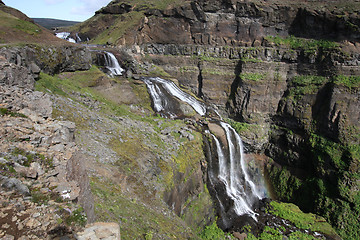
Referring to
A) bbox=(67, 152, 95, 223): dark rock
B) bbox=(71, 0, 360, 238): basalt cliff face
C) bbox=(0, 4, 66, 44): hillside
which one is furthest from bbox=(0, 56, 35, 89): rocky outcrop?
bbox=(71, 0, 360, 238): basalt cliff face

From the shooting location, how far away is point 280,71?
2511 cm

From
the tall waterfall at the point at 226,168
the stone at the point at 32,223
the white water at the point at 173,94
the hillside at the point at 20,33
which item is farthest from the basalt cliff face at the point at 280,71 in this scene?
the stone at the point at 32,223

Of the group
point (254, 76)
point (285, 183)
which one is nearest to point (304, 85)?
point (254, 76)

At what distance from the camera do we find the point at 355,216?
1720cm

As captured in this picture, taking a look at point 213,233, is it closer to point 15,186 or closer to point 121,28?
point 15,186

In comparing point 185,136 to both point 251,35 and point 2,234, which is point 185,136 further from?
point 251,35

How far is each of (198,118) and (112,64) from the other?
10593mm

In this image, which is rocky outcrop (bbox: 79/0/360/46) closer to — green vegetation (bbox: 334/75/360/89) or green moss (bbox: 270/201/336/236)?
green vegetation (bbox: 334/75/360/89)

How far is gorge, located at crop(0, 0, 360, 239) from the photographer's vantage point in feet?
21.9

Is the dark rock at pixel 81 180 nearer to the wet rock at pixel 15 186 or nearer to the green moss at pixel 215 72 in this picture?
the wet rock at pixel 15 186

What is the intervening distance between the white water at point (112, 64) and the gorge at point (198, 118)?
22 cm

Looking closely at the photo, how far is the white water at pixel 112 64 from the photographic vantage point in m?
20.7

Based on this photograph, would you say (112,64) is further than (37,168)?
Yes

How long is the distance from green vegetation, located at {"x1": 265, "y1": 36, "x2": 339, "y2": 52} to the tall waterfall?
14.3 m
